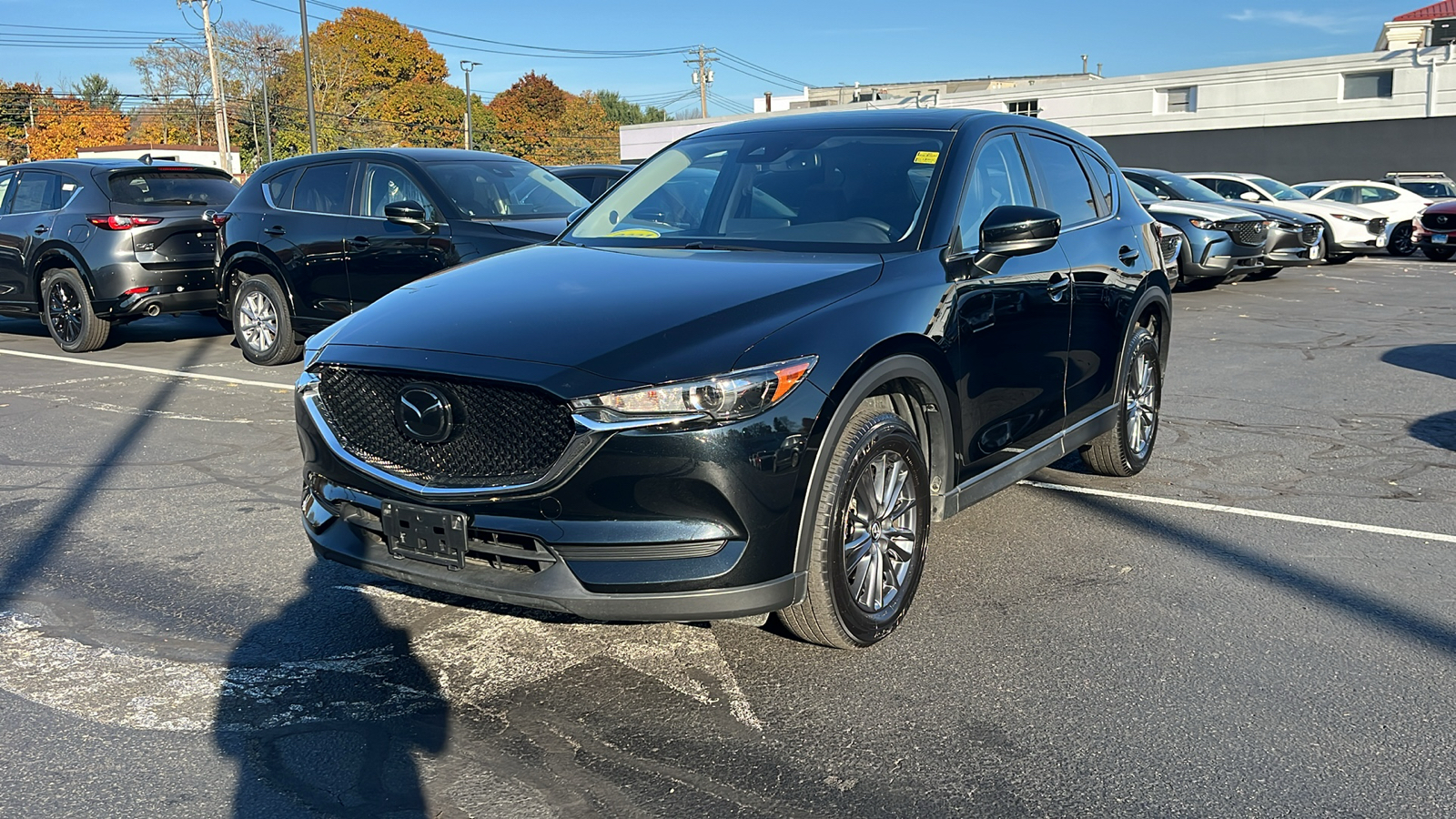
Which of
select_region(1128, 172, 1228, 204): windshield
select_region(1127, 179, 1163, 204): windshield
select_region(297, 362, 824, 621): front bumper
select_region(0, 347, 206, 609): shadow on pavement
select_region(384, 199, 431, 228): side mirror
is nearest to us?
select_region(297, 362, 824, 621): front bumper

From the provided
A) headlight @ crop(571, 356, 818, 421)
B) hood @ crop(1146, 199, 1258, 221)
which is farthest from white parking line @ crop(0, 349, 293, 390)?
hood @ crop(1146, 199, 1258, 221)

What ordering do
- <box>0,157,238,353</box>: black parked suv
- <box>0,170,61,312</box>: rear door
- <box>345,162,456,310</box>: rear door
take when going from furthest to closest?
<box>0,170,61,312</box>: rear door → <box>0,157,238,353</box>: black parked suv → <box>345,162,456,310</box>: rear door

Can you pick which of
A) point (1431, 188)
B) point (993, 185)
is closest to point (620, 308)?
point (993, 185)

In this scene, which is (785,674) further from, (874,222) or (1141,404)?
(1141,404)

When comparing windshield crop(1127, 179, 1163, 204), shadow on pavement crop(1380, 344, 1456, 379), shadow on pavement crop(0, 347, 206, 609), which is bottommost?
shadow on pavement crop(0, 347, 206, 609)

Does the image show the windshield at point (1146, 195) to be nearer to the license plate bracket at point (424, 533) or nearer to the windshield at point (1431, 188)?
the windshield at point (1431, 188)

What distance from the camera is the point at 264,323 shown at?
10164 mm

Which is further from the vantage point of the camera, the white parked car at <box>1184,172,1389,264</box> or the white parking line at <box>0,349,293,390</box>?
the white parked car at <box>1184,172,1389,264</box>

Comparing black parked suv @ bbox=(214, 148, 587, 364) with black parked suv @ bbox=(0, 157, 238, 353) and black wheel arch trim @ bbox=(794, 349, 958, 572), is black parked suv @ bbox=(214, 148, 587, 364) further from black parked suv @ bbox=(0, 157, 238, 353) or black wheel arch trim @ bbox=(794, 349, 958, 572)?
black wheel arch trim @ bbox=(794, 349, 958, 572)

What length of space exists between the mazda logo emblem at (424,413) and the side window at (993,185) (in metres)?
A: 2.00

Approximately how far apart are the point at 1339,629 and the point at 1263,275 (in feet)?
51.2

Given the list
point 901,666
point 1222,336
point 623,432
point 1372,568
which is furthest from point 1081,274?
point 1222,336

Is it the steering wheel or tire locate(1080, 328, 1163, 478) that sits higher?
the steering wheel

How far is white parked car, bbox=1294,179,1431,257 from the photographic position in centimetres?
2259
